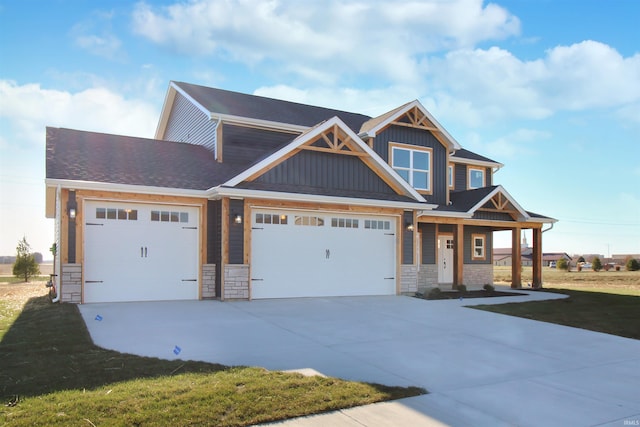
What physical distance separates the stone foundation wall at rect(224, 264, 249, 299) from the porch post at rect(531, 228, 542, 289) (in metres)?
13.5

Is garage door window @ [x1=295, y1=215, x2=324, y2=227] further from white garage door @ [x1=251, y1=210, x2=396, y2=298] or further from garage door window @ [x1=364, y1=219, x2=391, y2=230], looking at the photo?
garage door window @ [x1=364, y1=219, x2=391, y2=230]

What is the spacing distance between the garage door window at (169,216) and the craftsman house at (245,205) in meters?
0.03

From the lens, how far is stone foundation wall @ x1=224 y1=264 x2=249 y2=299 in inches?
494

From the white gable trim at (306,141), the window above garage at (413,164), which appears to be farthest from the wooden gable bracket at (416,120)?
the white gable trim at (306,141)

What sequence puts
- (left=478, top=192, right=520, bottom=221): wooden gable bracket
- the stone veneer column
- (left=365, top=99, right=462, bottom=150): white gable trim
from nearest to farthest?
the stone veneer column, (left=365, top=99, right=462, bottom=150): white gable trim, (left=478, top=192, right=520, bottom=221): wooden gable bracket

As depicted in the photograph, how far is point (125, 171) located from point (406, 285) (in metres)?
8.99

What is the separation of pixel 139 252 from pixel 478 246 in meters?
15.4

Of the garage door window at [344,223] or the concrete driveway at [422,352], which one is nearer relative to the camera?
the concrete driveway at [422,352]

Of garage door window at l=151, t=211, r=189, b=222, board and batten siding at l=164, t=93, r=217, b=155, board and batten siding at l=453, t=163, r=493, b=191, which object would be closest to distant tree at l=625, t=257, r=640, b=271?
board and batten siding at l=453, t=163, r=493, b=191

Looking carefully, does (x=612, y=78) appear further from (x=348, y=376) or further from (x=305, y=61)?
(x=348, y=376)

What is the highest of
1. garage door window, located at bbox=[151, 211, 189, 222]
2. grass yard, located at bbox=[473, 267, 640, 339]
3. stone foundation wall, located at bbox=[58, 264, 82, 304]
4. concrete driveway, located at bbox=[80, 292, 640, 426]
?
garage door window, located at bbox=[151, 211, 189, 222]

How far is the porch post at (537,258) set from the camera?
20609 mm

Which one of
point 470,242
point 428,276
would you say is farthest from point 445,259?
point 428,276

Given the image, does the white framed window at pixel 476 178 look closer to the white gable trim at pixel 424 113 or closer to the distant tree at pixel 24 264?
the white gable trim at pixel 424 113
